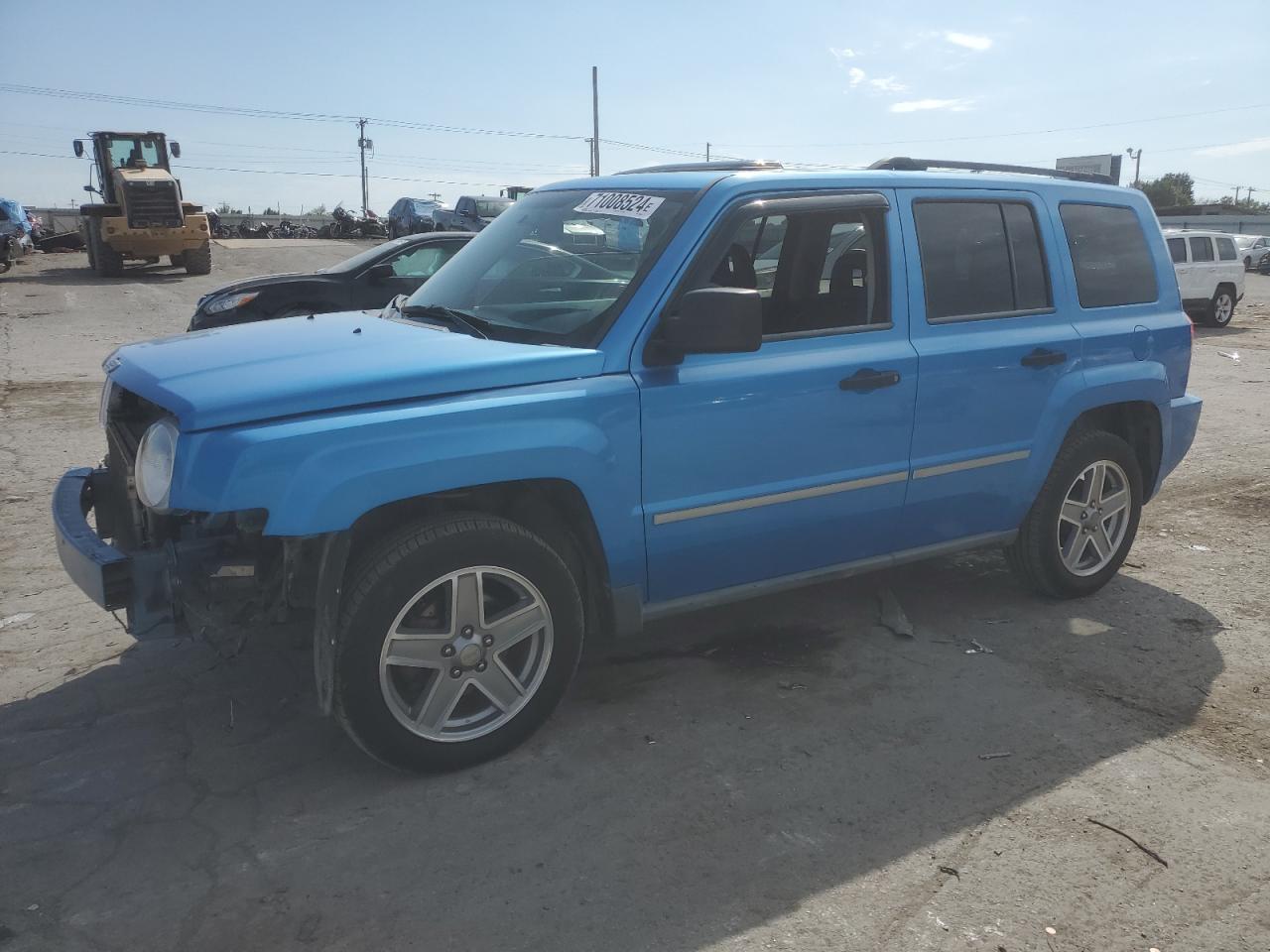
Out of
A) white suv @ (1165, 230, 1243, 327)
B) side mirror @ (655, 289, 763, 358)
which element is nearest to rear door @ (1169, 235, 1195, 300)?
white suv @ (1165, 230, 1243, 327)

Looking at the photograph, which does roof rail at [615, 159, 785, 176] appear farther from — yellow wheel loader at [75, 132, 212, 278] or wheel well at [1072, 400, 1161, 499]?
yellow wheel loader at [75, 132, 212, 278]

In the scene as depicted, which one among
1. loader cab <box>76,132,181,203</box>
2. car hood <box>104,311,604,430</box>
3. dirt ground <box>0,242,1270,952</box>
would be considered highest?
loader cab <box>76,132,181,203</box>

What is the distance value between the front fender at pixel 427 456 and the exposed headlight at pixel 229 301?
7.38 meters

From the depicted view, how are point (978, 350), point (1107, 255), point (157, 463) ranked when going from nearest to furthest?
1. point (157, 463)
2. point (978, 350)
3. point (1107, 255)

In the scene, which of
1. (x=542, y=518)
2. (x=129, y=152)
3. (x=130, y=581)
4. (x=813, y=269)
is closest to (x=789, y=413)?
(x=813, y=269)

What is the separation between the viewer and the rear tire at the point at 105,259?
2303cm

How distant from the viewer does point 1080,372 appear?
4.57 metres

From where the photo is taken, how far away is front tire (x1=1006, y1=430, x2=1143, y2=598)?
470 cm

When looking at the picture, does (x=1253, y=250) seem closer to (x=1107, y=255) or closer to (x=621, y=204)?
(x=1107, y=255)

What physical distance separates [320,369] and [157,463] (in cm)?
56

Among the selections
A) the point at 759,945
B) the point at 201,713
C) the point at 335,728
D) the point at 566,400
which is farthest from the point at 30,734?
the point at 759,945

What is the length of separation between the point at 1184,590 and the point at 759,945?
3688mm

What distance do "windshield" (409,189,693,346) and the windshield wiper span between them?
0.03 metres

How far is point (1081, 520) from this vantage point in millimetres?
4871
